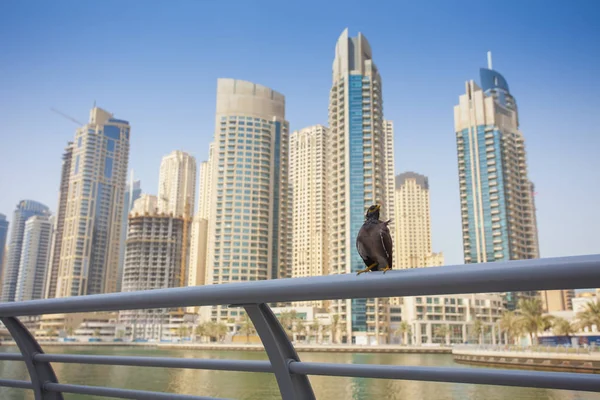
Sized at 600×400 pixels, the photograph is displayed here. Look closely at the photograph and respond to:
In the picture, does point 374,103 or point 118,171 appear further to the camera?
point 118,171

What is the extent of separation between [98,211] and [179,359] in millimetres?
128021

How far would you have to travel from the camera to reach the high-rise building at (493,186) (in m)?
81.6

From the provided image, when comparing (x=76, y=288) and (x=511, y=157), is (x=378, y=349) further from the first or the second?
(x=76, y=288)

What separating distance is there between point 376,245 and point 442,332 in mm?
74473

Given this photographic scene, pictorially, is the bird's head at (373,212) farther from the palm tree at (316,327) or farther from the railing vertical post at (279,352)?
the palm tree at (316,327)

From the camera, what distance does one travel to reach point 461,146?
88.5 metres

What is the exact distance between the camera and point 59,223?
121 m

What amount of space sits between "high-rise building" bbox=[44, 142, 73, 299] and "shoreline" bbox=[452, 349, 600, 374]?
96841 millimetres

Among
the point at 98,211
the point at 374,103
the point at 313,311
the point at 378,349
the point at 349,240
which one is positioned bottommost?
the point at 378,349

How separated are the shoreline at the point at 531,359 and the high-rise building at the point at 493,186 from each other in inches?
1442

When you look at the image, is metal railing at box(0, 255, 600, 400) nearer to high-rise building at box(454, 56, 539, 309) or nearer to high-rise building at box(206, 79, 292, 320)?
high-rise building at box(206, 79, 292, 320)

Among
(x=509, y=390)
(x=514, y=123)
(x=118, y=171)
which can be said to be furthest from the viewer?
(x=118, y=171)

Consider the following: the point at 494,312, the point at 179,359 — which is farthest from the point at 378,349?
the point at 179,359

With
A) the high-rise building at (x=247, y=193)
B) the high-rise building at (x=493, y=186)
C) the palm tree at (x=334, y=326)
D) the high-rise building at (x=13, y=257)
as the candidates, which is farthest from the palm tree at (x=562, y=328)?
the high-rise building at (x=13, y=257)
